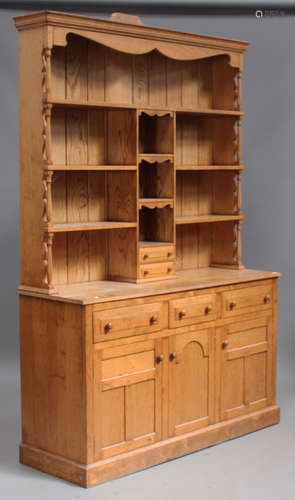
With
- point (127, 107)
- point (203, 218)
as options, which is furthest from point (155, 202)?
point (127, 107)

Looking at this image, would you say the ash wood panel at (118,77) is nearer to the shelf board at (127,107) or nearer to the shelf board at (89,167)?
the shelf board at (127,107)

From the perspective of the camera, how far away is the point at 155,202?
490 centimetres

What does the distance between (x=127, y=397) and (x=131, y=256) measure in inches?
34.4

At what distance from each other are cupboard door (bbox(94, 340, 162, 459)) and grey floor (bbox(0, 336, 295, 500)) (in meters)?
0.19

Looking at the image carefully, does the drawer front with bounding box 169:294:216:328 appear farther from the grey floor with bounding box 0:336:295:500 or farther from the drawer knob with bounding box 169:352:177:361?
the grey floor with bounding box 0:336:295:500

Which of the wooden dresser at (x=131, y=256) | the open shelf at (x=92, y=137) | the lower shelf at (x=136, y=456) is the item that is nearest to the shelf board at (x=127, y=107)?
the wooden dresser at (x=131, y=256)

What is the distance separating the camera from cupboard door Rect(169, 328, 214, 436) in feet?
15.4

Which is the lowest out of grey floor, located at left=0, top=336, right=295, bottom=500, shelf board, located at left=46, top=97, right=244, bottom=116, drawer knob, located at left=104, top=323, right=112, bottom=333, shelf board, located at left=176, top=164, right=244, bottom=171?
grey floor, located at left=0, top=336, right=295, bottom=500

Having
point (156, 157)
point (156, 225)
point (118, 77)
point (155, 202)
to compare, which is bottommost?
point (156, 225)

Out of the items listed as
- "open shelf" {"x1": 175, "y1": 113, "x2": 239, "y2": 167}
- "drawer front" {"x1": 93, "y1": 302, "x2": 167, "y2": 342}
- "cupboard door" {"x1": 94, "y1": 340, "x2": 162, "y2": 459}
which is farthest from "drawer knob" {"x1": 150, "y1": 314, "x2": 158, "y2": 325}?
"open shelf" {"x1": 175, "y1": 113, "x2": 239, "y2": 167}

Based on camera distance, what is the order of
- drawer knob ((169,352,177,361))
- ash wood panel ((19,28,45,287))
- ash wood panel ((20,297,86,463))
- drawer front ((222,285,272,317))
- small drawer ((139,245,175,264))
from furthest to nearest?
drawer front ((222,285,272,317))
small drawer ((139,245,175,264))
drawer knob ((169,352,177,361))
ash wood panel ((19,28,45,287))
ash wood panel ((20,297,86,463))

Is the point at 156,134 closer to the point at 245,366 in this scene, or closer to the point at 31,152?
the point at 31,152

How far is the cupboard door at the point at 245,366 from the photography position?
501 centimetres

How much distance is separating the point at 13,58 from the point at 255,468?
327 centimetres
